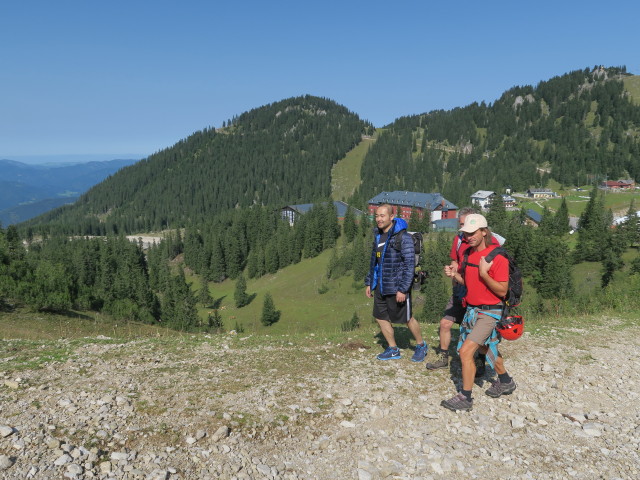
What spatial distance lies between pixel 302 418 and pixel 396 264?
3.88m

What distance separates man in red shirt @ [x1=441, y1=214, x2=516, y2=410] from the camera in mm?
6762

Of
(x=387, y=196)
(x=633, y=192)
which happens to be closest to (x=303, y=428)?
(x=387, y=196)

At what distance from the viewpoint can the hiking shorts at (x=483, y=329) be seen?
23.1 ft

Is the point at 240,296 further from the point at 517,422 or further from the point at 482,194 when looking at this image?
the point at 482,194

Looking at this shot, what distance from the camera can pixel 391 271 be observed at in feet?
28.7

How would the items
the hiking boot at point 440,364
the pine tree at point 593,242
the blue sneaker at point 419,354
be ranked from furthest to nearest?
the pine tree at point 593,242 < the blue sneaker at point 419,354 < the hiking boot at point 440,364

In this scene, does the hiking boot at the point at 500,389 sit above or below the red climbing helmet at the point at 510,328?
below

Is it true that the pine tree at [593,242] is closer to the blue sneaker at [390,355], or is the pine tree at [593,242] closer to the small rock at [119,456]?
the blue sneaker at [390,355]

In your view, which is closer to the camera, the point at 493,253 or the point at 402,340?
the point at 493,253

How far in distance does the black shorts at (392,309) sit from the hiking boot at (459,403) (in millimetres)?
2170

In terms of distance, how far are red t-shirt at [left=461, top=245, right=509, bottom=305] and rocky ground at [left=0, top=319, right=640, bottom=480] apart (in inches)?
85.4

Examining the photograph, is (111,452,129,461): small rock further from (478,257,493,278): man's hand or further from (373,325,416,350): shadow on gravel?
(373,325,416,350): shadow on gravel

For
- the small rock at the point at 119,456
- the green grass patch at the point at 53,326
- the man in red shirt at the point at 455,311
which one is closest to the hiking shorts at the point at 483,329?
the man in red shirt at the point at 455,311

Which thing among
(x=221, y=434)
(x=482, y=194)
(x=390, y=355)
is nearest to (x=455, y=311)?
(x=390, y=355)
